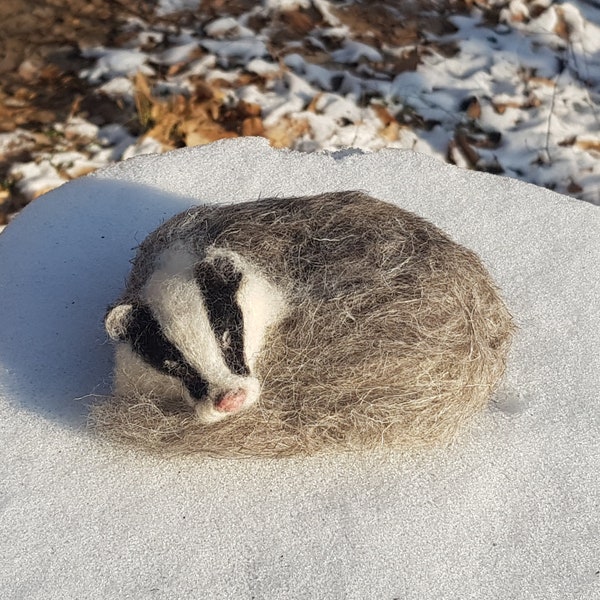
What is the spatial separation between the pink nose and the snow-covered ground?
6.72 feet

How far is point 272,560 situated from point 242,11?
11.6ft

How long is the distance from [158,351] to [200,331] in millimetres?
145

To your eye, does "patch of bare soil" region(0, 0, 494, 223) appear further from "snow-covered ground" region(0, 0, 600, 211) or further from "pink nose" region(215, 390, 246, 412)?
"pink nose" region(215, 390, 246, 412)

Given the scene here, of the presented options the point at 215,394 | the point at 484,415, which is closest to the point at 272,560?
Result: the point at 215,394

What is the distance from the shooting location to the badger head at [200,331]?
2.06 meters

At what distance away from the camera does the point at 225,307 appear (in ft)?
6.98

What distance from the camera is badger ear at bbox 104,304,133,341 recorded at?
7.11 ft

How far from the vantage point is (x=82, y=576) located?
209cm

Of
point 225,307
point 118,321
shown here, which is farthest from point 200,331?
point 118,321

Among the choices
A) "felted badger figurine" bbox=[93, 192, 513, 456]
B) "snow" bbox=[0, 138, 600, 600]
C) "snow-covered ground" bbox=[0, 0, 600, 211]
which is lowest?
"snow-covered ground" bbox=[0, 0, 600, 211]

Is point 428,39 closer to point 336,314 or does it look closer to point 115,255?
point 115,255

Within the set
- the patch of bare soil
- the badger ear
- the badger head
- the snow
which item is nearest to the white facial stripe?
the badger head

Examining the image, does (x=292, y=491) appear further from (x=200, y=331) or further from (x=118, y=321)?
(x=118, y=321)

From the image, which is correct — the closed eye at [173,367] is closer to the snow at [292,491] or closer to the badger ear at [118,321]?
the badger ear at [118,321]
